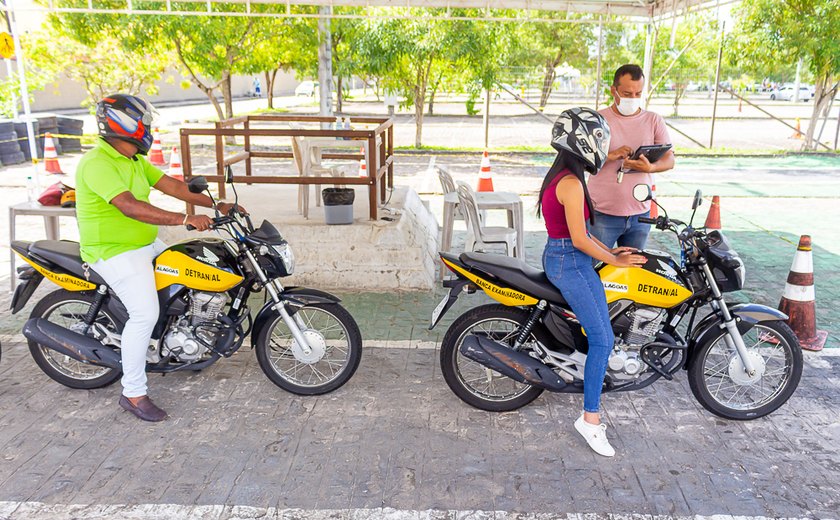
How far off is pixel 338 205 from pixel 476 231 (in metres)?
1.33

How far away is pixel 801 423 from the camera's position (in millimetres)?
4160

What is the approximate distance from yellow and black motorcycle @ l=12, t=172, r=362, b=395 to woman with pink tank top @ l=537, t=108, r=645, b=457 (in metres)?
1.39

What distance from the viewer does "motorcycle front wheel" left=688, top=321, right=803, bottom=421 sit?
4.07 m

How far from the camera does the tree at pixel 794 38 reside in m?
15.6

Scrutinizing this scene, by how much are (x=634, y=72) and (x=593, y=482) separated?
2.62 m

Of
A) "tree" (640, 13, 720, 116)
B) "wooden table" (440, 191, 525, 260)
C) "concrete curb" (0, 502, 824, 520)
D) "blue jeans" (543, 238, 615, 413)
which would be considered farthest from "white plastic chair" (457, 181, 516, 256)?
"tree" (640, 13, 720, 116)

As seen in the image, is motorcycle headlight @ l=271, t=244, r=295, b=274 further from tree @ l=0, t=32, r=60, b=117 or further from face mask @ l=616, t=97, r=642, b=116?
tree @ l=0, t=32, r=60, b=117

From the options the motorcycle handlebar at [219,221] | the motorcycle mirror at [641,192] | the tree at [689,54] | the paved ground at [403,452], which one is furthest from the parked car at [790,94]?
the motorcycle handlebar at [219,221]

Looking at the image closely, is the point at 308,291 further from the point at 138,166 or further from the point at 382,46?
the point at 382,46

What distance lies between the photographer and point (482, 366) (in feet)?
14.2

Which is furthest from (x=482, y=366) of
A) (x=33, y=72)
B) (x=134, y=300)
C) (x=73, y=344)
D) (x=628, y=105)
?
(x=33, y=72)

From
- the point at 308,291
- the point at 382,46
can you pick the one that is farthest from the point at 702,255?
the point at 382,46

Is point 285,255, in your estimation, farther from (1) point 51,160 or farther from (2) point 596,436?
(1) point 51,160

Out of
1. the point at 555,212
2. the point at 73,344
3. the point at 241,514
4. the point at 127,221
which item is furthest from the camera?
the point at 73,344
